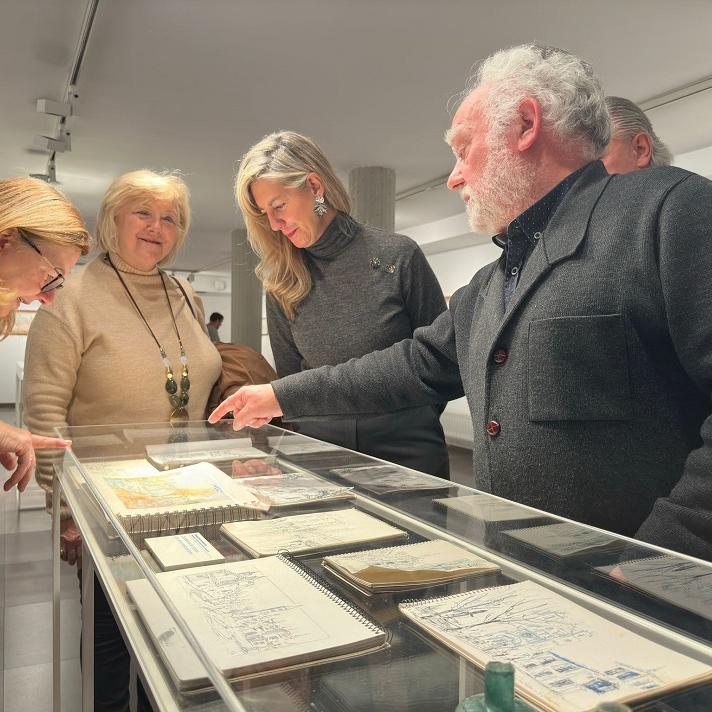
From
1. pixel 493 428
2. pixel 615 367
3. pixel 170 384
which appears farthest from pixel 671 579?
pixel 170 384

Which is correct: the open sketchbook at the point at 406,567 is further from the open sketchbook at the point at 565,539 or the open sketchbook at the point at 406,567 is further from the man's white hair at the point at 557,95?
the man's white hair at the point at 557,95

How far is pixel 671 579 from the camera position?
82 centimetres

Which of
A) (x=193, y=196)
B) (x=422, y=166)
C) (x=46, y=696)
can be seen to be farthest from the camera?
(x=193, y=196)

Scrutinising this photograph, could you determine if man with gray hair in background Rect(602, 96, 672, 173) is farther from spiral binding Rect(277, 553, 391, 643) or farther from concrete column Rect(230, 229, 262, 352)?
concrete column Rect(230, 229, 262, 352)

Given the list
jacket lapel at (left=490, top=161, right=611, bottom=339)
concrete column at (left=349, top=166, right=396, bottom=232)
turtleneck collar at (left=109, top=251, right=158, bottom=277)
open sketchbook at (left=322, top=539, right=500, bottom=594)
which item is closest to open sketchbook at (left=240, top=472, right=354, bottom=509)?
open sketchbook at (left=322, top=539, right=500, bottom=594)

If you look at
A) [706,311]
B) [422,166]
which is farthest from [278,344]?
[422,166]

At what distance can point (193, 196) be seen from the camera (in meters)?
9.38

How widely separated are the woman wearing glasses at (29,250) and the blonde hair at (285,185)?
0.55 meters

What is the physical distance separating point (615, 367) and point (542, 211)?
0.41m

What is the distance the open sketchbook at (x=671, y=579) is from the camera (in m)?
0.76

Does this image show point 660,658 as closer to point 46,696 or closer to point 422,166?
point 46,696

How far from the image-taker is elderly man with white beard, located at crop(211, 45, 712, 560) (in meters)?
1.13

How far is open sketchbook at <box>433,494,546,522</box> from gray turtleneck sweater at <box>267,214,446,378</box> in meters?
0.92

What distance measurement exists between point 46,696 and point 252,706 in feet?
8.40
